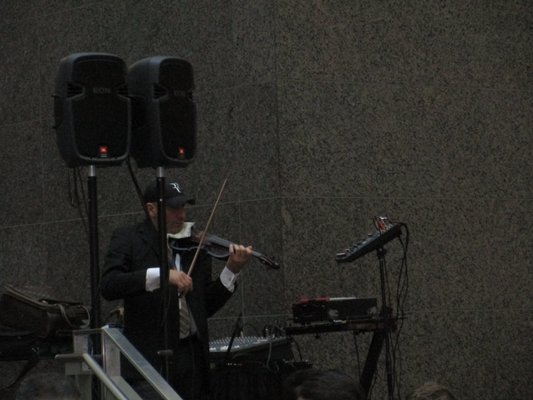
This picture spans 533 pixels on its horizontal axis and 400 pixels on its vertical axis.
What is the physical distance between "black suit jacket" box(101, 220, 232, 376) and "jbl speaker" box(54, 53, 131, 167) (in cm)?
66

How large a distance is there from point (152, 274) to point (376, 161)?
9.42ft

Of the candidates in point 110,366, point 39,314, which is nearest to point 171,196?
point 39,314

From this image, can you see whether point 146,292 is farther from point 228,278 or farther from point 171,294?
point 228,278

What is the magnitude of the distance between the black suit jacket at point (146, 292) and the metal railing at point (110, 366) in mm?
667

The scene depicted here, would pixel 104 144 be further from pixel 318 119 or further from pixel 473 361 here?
pixel 473 361

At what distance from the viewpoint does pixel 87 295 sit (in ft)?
30.1

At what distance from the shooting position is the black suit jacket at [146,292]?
629 centimetres

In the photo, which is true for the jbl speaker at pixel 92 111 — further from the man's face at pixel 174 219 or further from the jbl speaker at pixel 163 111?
the man's face at pixel 174 219

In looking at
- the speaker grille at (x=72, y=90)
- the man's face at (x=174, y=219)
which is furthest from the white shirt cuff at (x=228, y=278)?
the speaker grille at (x=72, y=90)

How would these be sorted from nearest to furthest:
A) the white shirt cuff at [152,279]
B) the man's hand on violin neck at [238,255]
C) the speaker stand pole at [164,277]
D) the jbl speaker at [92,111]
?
1. the speaker stand pole at [164,277]
2. the jbl speaker at [92,111]
3. the white shirt cuff at [152,279]
4. the man's hand on violin neck at [238,255]

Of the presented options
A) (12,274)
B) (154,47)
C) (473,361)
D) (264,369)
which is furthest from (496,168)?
(12,274)

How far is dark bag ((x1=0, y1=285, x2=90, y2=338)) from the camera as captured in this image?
7434 millimetres

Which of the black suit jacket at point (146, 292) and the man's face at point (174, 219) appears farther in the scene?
the man's face at point (174, 219)

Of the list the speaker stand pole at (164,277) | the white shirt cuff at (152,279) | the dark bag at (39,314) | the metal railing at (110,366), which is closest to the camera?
the metal railing at (110,366)
